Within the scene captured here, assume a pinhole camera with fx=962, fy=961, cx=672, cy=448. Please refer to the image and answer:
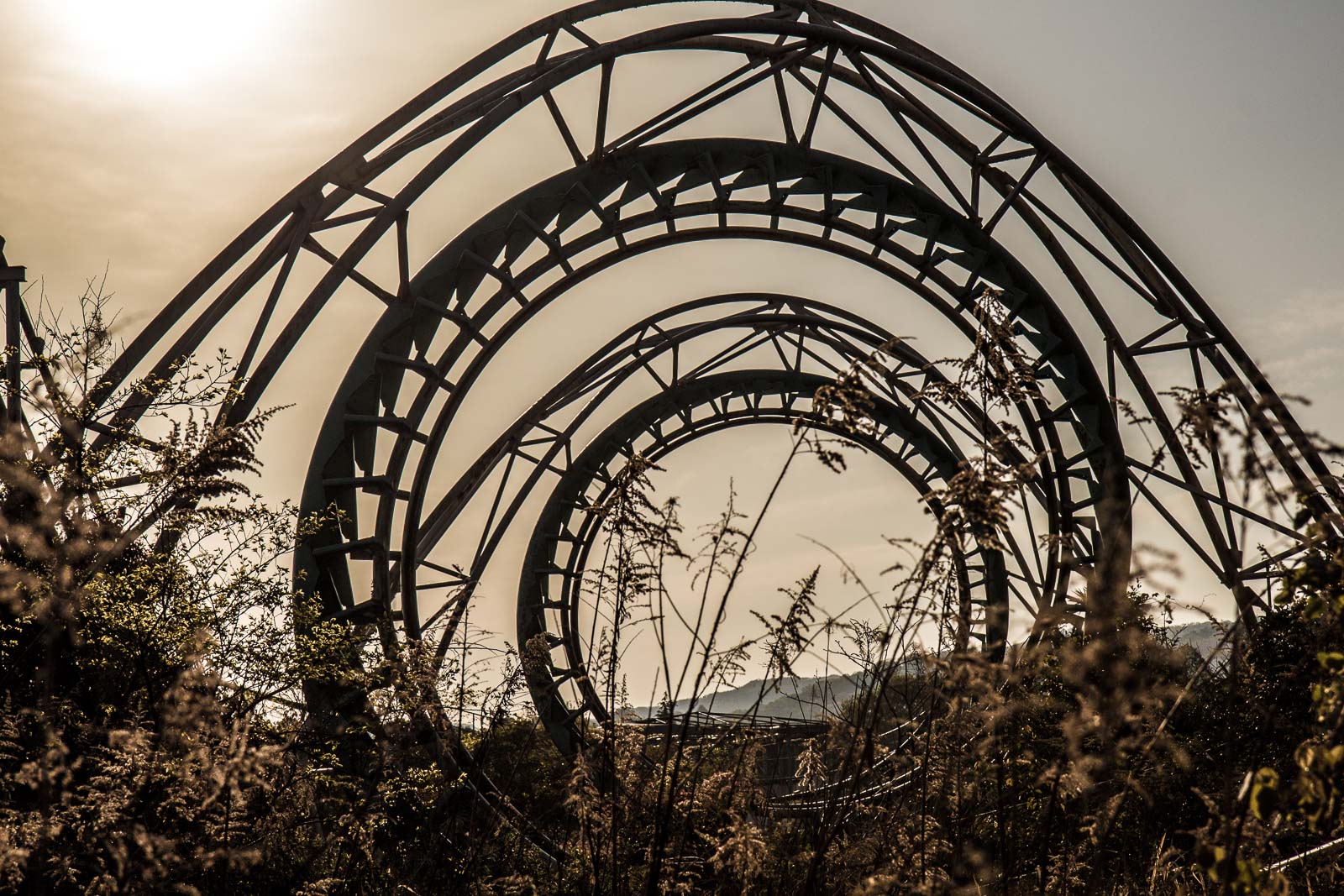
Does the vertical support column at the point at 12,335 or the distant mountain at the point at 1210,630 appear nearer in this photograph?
the distant mountain at the point at 1210,630

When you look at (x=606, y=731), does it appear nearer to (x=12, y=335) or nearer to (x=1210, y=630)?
(x=12, y=335)

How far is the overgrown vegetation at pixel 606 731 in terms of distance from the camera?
9.06 feet

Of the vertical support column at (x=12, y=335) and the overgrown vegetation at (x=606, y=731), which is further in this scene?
the vertical support column at (x=12, y=335)

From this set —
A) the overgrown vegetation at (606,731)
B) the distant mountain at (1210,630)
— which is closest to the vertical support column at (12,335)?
the overgrown vegetation at (606,731)

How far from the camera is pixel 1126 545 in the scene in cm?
1109

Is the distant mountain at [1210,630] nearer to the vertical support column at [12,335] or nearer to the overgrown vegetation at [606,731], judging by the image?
the overgrown vegetation at [606,731]

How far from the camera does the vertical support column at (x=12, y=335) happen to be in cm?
602

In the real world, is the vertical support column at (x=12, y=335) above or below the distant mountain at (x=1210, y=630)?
above

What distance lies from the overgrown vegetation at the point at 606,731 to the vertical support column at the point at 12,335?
0.35 meters

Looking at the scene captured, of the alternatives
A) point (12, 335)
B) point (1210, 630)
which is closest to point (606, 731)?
point (12, 335)

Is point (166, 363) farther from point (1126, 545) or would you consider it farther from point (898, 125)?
point (1126, 545)

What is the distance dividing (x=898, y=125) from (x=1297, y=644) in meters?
5.59

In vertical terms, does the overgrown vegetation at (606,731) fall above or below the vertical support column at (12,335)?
below

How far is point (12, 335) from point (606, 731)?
5.23m
